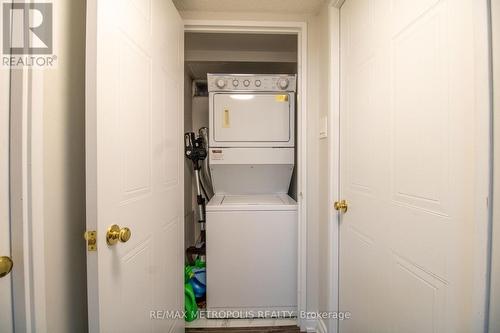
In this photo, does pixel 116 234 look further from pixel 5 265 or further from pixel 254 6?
pixel 254 6

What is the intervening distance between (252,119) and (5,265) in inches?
64.7

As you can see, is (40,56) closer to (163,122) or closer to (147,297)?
(163,122)

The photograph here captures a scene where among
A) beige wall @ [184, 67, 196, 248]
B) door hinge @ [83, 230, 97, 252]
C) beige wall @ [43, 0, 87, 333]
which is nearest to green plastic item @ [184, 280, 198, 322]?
beige wall @ [184, 67, 196, 248]

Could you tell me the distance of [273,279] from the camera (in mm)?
1659

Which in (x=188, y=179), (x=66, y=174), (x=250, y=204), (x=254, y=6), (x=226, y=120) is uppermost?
(x=254, y=6)

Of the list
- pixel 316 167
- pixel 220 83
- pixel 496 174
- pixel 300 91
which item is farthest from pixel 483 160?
pixel 220 83

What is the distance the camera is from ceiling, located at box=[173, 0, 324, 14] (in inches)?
55.4

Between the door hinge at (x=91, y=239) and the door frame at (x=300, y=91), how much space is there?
4.12 ft

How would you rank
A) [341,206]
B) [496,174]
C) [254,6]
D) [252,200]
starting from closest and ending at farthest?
[496,174]
[341,206]
[254,6]
[252,200]

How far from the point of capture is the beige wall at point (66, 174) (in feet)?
2.11

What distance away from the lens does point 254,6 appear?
145 cm

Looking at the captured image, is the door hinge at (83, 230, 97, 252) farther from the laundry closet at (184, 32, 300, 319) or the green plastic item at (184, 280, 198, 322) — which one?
the green plastic item at (184, 280, 198, 322)

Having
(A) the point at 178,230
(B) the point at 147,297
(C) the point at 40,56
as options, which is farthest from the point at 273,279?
(C) the point at 40,56

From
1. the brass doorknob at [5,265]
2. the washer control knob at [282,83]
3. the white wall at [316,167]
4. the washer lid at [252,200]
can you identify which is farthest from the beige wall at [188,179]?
the brass doorknob at [5,265]
